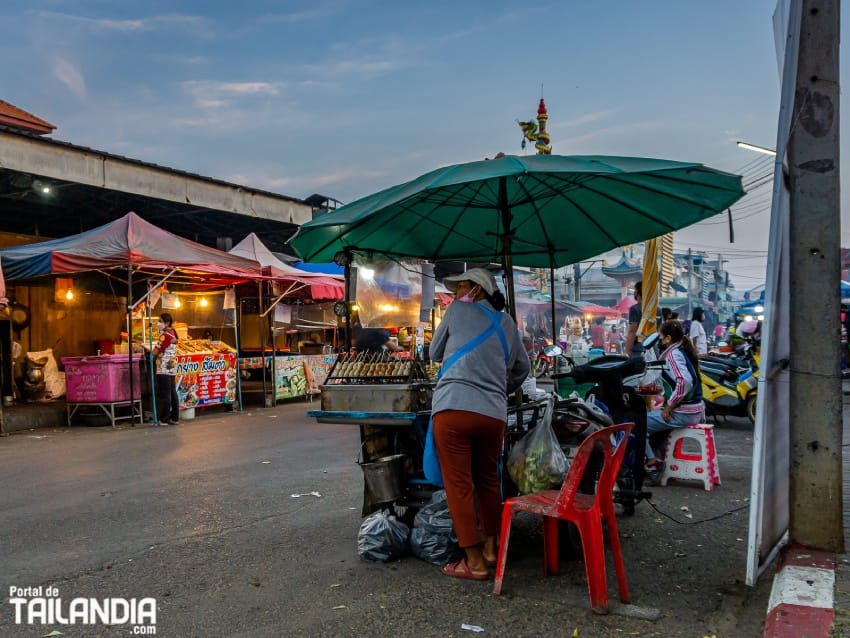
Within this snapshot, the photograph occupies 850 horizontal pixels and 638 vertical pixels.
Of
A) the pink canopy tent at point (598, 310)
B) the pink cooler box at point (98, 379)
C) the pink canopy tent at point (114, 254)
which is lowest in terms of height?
the pink cooler box at point (98, 379)

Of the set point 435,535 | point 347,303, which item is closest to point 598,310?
point 347,303

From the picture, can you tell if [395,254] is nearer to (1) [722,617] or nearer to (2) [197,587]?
(2) [197,587]

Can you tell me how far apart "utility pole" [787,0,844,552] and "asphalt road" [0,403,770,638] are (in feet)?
2.09

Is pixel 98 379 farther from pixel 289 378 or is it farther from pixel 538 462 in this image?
pixel 538 462

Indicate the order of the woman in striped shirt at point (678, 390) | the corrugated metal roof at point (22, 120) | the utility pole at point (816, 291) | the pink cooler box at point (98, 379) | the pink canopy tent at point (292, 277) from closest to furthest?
1. the utility pole at point (816, 291)
2. the woman in striped shirt at point (678, 390)
3. the pink cooler box at point (98, 379)
4. the pink canopy tent at point (292, 277)
5. the corrugated metal roof at point (22, 120)

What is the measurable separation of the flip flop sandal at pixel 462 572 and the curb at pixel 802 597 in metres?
1.59

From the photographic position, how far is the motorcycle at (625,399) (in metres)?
5.37

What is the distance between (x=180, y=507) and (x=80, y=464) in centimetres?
301

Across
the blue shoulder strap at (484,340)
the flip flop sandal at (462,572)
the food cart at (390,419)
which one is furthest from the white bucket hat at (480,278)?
the flip flop sandal at (462,572)

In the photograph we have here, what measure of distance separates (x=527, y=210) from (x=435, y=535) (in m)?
3.09

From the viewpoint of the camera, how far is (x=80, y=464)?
8.34m

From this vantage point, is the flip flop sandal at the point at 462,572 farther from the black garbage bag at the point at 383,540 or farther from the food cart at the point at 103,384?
the food cart at the point at 103,384

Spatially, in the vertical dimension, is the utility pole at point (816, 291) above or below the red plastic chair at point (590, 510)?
above

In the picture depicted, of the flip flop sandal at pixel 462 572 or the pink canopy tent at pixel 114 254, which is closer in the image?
the flip flop sandal at pixel 462 572
